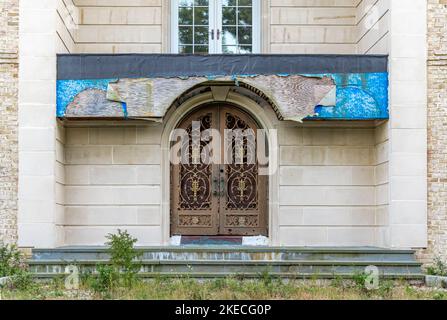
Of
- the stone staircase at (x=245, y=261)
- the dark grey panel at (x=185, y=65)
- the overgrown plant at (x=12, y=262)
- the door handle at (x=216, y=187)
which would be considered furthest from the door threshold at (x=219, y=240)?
the dark grey panel at (x=185, y=65)

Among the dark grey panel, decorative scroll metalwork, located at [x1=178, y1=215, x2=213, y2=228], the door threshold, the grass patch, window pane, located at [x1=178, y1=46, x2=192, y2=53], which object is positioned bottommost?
the grass patch

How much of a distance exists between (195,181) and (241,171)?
2.82 ft

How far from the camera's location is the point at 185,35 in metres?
14.6

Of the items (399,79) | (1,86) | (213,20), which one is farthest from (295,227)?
(1,86)

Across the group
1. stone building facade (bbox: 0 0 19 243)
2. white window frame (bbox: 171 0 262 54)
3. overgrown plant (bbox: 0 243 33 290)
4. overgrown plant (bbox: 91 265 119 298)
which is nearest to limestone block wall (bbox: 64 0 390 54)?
white window frame (bbox: 171 0 262 54)

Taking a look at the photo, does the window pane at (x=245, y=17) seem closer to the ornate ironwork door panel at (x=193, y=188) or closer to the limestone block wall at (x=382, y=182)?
the ornate ironwork door panel at (x=193, y=188)

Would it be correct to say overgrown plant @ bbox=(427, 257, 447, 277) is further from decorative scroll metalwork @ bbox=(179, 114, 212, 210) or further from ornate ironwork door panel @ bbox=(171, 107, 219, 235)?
decorative scroll metalwork @ bbox=(179, 114, 212, 210)

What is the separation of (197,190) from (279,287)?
13.3ft

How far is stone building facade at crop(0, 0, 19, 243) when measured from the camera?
12703mm

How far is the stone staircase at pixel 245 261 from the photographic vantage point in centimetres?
1183

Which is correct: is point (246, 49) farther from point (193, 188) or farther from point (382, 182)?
point (382, 182)

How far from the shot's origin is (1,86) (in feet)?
42.1

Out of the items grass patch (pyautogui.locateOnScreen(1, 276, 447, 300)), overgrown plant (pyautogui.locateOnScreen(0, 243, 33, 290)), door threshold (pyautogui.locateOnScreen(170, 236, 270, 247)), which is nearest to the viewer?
grass patch (pyautogui.locateOnScreen(1, 276, 447, 300))

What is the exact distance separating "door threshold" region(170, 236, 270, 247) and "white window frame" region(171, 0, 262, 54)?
3.49m
